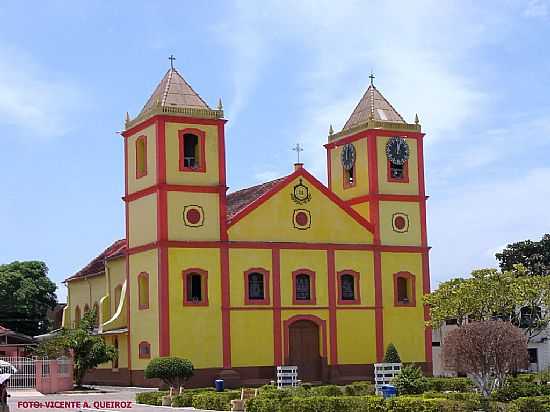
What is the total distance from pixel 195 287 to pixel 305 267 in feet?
18.9

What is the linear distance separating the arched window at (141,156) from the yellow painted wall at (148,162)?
0.19m

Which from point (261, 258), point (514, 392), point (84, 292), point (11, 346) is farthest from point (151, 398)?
point (84, 292)

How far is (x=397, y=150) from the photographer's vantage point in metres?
54.5

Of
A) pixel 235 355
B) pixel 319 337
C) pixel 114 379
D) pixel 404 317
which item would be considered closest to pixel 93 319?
pixel 114 379

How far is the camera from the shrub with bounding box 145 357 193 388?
42875 millimetres

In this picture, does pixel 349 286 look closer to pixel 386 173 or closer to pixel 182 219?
pixel 386 173

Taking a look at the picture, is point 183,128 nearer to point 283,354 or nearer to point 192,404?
point 283,354

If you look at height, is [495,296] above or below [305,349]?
above

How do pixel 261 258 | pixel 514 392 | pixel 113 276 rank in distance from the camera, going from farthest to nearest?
pixel 113 276 → pixel 261 258 → pixel 514 392

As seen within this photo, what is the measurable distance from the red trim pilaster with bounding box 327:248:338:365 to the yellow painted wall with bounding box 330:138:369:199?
15.1 ft

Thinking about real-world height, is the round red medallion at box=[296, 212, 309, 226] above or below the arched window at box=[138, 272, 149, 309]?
above

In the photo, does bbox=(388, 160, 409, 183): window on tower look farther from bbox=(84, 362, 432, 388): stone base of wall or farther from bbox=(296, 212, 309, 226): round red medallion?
bbox=(84, 362, 432, 388): stone base of wall

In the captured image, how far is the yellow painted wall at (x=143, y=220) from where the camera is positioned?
4884cm

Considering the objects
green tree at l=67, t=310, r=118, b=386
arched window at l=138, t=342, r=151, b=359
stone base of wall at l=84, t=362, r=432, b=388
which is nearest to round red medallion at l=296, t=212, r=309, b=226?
stone base of wall at l=84, t=362, r=432, b=388
